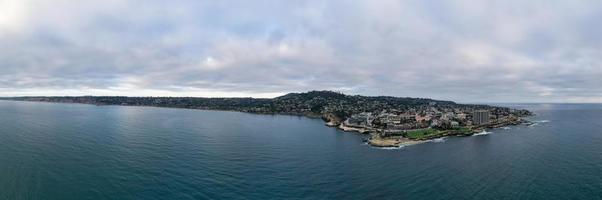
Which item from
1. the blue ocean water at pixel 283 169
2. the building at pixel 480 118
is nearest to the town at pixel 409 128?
the building at pixel 480 118

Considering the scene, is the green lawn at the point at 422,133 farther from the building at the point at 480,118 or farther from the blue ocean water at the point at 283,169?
the building at the point at 480,118

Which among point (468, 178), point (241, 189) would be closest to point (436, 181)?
point (468, 178)

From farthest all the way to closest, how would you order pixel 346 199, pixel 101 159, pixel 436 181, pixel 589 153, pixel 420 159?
pixel 589 153 < pixel 420 159 < pixel 101 159 < pixel 436 181 < pixel 346 199

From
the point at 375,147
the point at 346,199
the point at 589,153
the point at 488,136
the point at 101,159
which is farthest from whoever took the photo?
the point at 488,136

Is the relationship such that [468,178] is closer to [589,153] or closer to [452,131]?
[589,153]

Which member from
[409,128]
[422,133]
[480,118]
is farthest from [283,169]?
[480,118]

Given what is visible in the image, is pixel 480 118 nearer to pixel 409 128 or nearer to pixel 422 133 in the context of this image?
pixel 409 128

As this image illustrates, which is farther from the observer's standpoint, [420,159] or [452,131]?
[452,131]

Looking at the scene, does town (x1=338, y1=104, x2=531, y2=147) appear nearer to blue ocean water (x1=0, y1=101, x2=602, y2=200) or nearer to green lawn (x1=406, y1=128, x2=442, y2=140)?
green lawn (x1=406, y1=128, x2=442, y2=140)
